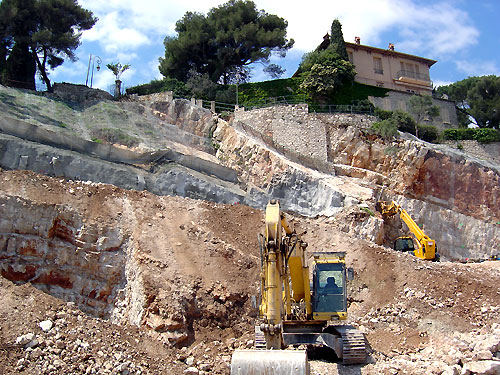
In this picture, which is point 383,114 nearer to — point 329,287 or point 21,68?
point 329,287

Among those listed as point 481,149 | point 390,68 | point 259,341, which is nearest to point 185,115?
point 390,68

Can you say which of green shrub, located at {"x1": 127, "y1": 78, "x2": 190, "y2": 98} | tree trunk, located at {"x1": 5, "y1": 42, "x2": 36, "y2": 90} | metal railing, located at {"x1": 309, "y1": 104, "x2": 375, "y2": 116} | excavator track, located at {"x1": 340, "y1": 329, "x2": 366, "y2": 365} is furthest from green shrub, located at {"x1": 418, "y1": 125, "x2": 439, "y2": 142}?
tree trunk, located at {"x1": 5, "y1": 42, "x2": 36, "y2": 90}

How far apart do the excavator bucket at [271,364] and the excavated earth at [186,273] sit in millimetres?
3450

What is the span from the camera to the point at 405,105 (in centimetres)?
3509

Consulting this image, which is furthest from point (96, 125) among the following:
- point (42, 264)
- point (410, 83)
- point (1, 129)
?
point (410, 83)

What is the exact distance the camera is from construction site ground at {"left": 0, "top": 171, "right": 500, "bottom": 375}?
12.2 m

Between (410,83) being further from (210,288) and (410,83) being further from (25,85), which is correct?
(210,288)

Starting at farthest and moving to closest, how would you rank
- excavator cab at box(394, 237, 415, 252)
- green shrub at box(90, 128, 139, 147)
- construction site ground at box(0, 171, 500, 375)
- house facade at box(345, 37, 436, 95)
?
house facade at box(345, 37, 436, 95)
green shrub at box(90, 128, 139, 147)
excavator cab at box(394, 237, 415, 252)
construction site ground at box(0, 171, 500, 375)

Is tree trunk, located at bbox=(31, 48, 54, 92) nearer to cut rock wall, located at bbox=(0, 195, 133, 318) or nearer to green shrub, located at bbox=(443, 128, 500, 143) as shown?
cut rock wall, located at bbox=(0, 195, 133, 318)

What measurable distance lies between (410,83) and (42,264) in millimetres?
30000

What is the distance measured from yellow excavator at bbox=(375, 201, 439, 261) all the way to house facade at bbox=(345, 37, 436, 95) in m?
14.1

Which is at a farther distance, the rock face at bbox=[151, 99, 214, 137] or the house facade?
the house facade

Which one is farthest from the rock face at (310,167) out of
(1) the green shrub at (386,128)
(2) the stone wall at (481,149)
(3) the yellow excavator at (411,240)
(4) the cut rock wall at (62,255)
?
(4) the cut rock wall at (62,255)

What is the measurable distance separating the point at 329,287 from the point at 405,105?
24.0 m
